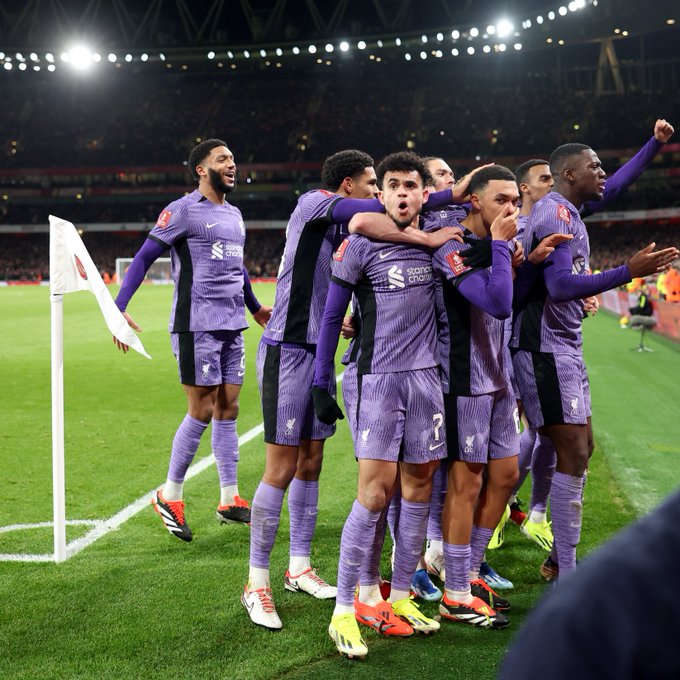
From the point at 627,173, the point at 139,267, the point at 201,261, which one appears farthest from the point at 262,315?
the point at 627,173

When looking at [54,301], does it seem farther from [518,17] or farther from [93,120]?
[93,120]

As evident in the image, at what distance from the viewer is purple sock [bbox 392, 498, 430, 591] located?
12.8 feet

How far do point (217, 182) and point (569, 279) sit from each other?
2.66 meters

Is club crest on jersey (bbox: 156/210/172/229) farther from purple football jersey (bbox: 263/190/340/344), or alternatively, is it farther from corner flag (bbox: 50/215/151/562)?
purple football jersey (bbox: 263/190/340/344)

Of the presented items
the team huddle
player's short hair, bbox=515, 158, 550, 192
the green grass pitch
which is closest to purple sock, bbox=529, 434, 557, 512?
the green grass pitch

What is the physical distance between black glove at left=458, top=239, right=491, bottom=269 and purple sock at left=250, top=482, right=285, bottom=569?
1544mm

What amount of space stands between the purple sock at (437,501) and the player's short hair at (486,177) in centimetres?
166

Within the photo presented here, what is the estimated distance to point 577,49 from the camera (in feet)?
201

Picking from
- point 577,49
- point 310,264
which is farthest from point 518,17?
point 310,264

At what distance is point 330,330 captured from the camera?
3.82m

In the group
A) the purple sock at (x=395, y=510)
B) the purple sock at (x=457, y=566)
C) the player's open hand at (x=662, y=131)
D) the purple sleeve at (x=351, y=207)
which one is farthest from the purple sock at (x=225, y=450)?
the player's open hand at (x=662, y=131)

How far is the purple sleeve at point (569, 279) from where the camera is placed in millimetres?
3945

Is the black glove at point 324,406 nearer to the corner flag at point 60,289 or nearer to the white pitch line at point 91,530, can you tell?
the corner flag at point 60,289

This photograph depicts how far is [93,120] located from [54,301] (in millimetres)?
64005
